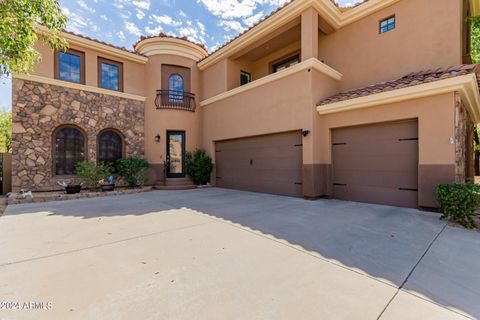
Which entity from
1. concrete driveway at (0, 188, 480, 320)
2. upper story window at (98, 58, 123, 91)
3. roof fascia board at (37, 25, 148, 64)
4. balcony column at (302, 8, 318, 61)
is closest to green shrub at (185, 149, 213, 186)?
upper story window at (98, 58, 123, 91)

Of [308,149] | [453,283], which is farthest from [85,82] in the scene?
[453,283]

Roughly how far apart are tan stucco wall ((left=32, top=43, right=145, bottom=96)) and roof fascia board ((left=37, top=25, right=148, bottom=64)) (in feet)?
0.50

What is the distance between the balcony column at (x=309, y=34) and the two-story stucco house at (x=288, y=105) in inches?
1.6

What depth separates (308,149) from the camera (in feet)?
24.0

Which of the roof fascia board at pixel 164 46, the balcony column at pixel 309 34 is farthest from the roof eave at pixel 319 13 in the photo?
the roof fascia board at pixel 164 46

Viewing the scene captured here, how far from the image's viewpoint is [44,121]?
28.1ft

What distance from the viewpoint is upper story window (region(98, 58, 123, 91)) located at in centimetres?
998

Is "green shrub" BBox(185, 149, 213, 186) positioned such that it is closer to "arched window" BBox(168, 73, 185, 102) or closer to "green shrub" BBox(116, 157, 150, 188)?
"green shrub" BBox(116, 157, 150, 188)

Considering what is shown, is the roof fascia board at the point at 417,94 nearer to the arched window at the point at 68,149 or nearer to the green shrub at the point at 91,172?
the green shrub at the point at 91,172

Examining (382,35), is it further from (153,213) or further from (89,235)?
(89,235)

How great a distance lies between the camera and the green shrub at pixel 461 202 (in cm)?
448

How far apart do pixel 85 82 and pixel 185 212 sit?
8.00 m

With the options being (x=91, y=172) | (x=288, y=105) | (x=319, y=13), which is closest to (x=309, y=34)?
(x=319, y=13)

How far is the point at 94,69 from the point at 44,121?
9.77ft
